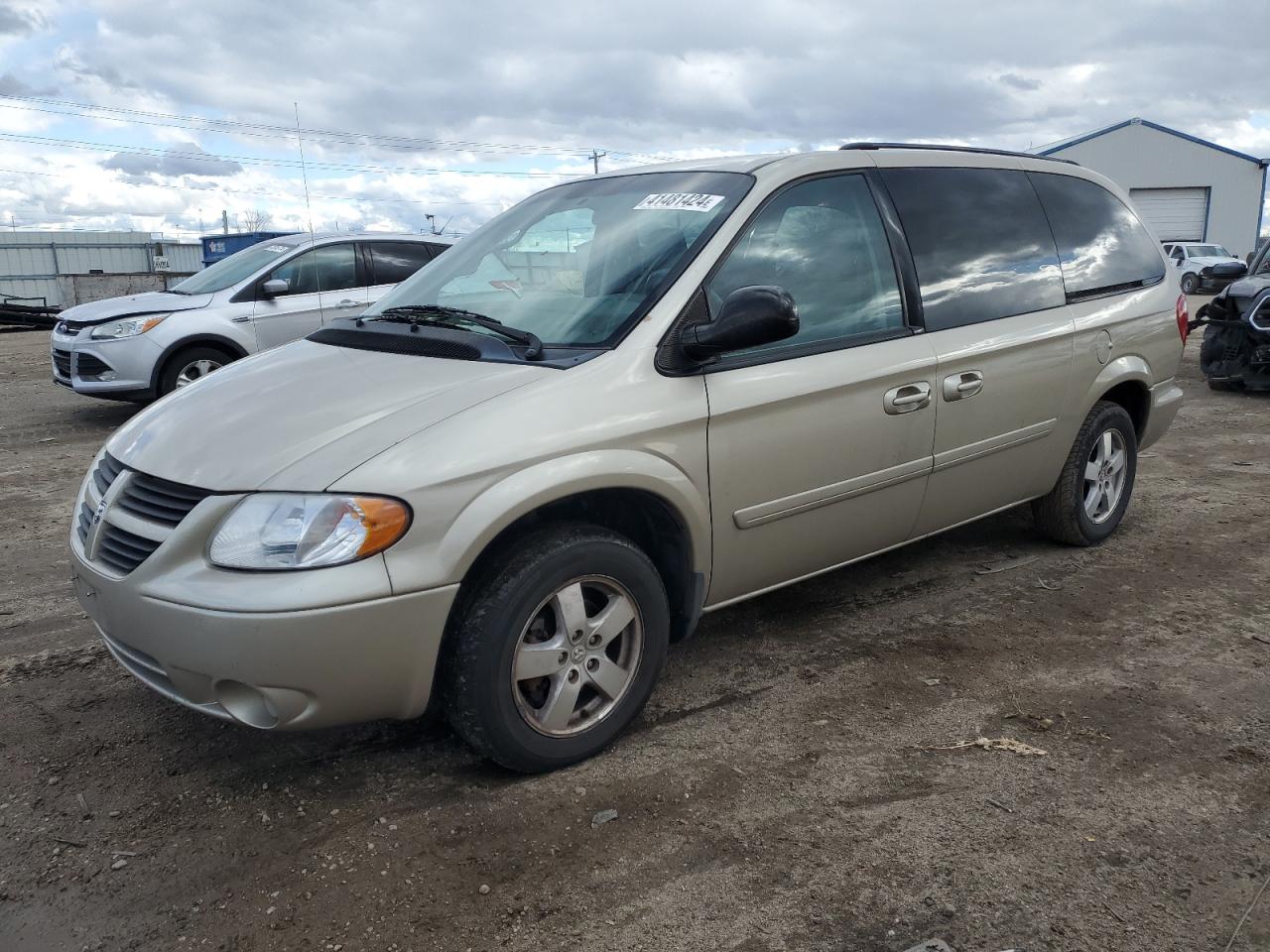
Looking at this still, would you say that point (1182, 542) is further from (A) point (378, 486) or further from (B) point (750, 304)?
(A) point (378, 486)

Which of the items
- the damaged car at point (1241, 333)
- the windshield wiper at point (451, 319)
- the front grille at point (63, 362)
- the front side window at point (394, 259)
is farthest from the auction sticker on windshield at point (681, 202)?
the damaged car at point (1241, 333)

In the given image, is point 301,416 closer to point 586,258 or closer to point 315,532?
point 315,532

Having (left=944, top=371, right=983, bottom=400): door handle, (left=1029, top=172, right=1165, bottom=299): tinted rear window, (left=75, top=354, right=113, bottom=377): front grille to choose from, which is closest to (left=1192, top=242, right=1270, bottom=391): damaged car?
(left=1029, top=172, right=1165, bottom=299): tinted rear window

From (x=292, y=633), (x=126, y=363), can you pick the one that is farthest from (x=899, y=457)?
(x=126, y=363)

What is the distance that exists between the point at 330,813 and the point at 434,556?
0.84m

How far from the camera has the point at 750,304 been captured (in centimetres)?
304

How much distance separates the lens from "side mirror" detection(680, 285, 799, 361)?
9.94 feet

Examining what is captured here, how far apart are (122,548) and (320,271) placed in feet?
23.5

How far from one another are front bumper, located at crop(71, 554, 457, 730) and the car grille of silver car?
0.33 feet

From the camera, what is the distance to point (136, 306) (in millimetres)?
9219

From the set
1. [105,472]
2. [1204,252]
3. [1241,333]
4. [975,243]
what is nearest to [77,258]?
[1204,252]

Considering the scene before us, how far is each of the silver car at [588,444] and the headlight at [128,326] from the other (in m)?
5.96

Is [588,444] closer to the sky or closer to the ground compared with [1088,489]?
closer to the sky

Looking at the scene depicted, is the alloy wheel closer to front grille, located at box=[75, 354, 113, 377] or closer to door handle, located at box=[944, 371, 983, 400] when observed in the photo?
door handle, located at box=[944, 371, 983, 400]
